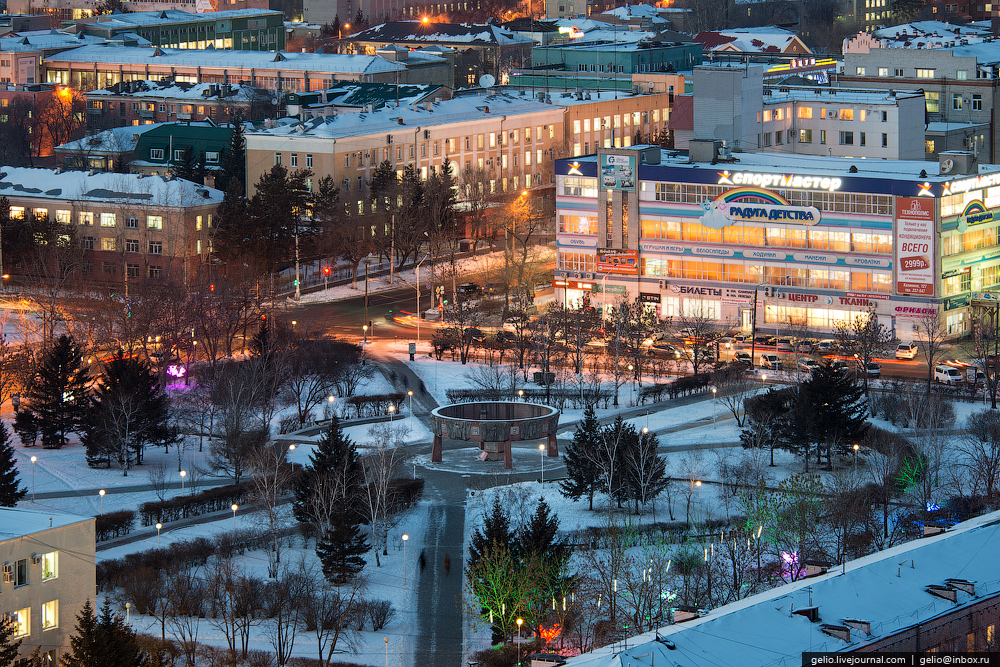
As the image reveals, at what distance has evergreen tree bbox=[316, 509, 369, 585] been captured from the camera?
193 feet

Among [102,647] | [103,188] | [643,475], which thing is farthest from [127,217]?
[102,647]

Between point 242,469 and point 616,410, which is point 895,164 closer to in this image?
point 616,410

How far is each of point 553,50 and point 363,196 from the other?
47116mm

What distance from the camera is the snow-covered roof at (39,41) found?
6511 inches

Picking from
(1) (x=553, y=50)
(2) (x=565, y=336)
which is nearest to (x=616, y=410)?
(2) (x=565, y=336)

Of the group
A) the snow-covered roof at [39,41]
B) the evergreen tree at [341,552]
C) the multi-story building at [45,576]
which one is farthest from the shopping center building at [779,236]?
the snow-covered roof at [39,41]

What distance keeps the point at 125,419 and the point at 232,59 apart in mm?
95365

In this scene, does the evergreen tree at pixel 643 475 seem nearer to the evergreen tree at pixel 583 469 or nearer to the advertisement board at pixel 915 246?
the evergreen tree at pixel 583 469

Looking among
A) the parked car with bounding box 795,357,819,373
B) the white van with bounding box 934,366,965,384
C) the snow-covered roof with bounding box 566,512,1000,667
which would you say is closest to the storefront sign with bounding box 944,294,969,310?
the white van with bounding box 934,366,965,384

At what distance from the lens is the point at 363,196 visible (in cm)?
11675

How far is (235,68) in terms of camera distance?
526 ft

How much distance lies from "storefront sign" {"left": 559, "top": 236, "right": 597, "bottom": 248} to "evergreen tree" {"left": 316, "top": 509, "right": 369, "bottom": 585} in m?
41.0

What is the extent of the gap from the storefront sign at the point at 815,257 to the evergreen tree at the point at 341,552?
129 ft

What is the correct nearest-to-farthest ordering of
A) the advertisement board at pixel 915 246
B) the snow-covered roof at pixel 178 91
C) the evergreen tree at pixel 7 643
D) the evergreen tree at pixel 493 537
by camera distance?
the evergreen tree at pixel 7 643, the evergreen tree at pixel 493 537, the advertisement board at pixel 915 246, the snow-covered roof at pixel 178 91
